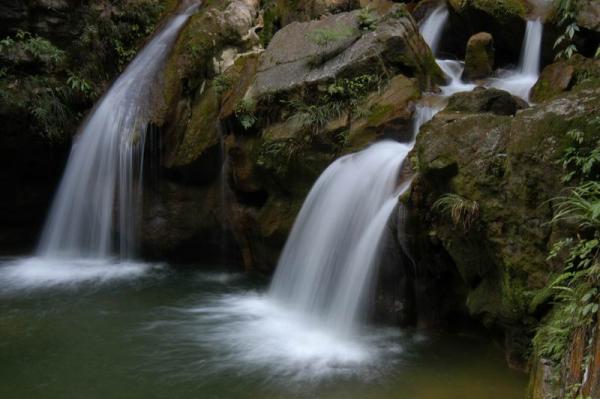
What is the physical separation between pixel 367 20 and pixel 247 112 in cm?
227

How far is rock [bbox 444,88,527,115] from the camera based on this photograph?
6430 millimetres

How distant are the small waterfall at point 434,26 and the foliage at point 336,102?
11.0 feet

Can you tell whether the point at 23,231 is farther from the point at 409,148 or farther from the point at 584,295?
the point at 584,295

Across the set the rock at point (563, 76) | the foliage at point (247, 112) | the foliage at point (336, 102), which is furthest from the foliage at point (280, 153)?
the rock at point (563, 76)

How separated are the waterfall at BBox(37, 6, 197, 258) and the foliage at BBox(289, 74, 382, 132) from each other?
9.64ft

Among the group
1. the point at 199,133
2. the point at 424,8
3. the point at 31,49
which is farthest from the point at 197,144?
the point at 424,8

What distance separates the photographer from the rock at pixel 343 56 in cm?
768

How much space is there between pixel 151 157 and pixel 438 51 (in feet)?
18.5

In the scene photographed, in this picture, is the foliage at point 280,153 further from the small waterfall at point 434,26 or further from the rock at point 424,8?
the rock at point 424,8

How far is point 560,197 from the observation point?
4047 millimetres

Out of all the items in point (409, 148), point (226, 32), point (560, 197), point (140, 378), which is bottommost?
point (140, 378)

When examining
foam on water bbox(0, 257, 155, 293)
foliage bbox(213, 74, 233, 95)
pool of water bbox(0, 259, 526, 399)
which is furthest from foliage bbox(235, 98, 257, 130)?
foam on water bbox(0, 257, 155, 293)

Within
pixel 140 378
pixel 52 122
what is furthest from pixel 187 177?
pixel 140 378

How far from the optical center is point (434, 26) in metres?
10.6
